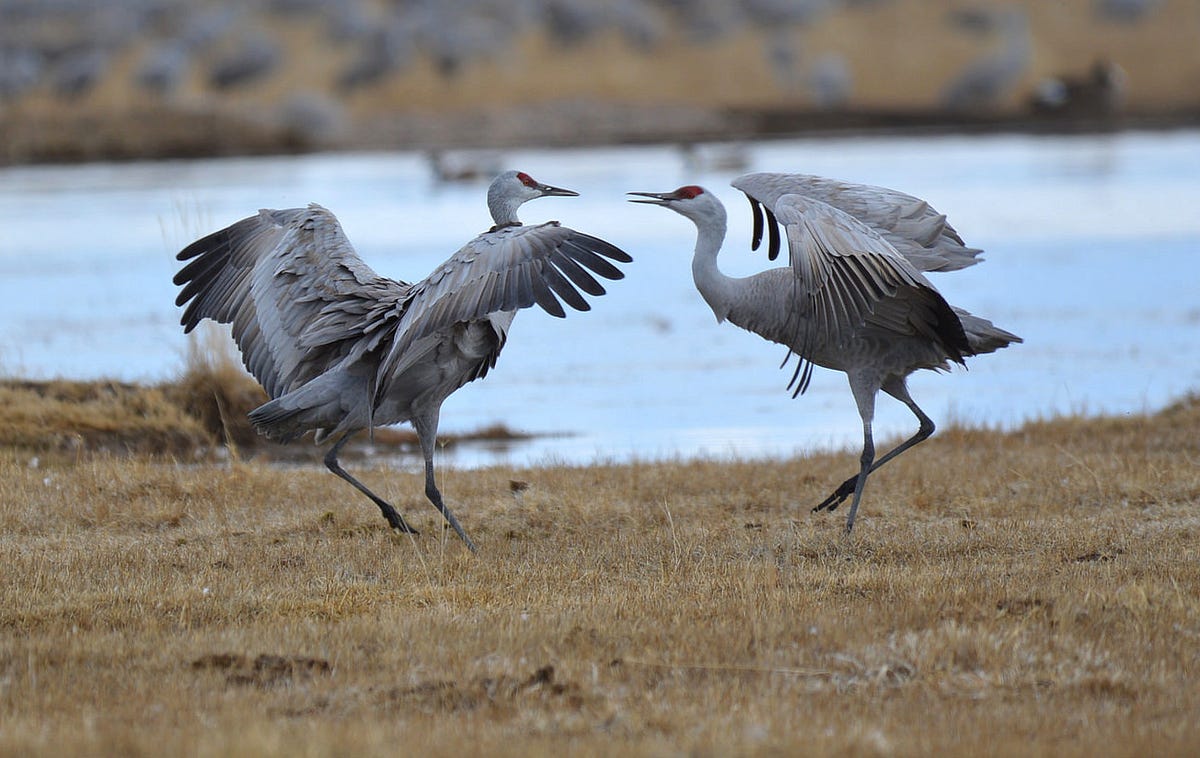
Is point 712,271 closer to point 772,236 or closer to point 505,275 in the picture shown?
point 772,236

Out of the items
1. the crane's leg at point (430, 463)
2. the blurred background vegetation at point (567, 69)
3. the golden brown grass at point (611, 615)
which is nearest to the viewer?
the golden brown grass at point (611, 615)

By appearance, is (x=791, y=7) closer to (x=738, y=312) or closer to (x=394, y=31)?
(x=394, y=31)

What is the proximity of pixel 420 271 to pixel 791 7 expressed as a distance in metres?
33.9

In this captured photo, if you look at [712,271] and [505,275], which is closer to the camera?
[505,275]

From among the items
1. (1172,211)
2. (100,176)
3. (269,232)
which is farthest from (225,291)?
(100,176)

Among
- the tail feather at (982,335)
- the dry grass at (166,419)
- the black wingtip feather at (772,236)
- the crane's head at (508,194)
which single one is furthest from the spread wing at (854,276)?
the dry grass at (166,419)

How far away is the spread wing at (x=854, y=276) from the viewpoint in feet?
22.1

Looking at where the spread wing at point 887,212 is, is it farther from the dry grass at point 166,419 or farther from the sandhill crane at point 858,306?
the dry grass at point 166,419

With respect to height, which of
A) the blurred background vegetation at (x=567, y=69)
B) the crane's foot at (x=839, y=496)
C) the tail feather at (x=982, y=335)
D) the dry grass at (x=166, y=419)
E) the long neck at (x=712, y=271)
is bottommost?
the dry grass at (x=166, y=419)

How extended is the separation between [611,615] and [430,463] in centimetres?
208

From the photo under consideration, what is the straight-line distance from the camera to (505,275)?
6562 millimetres

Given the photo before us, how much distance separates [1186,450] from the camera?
9344mm

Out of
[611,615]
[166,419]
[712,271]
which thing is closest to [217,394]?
[166,419]

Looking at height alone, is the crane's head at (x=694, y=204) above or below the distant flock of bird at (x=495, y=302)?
above
